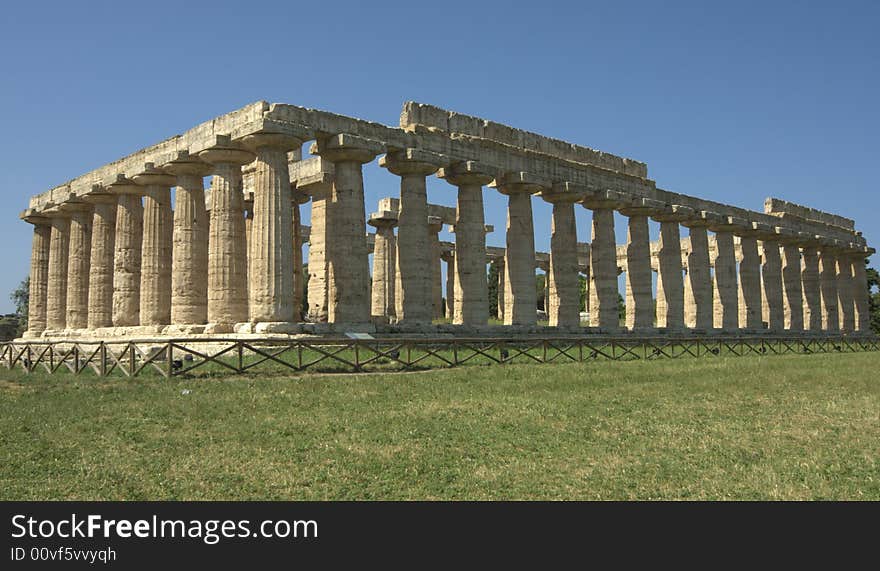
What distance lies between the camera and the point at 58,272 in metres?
48.8

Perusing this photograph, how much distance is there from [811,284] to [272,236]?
50.9 m

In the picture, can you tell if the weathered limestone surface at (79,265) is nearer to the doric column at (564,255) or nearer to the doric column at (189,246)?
the doric column at (189,246)

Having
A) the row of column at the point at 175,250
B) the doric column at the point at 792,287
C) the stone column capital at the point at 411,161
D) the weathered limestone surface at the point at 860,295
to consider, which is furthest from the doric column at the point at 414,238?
the weathered limestone surface at the point at 860,295

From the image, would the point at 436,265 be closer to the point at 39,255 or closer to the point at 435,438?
the point at 39,255

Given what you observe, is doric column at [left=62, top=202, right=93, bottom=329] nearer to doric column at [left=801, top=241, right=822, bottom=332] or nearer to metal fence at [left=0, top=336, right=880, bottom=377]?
metal fence at [left=0, top=336, right=880, bottom=377]

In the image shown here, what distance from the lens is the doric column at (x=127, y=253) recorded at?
41969 millimetres

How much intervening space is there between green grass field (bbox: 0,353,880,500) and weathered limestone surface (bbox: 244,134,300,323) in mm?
8712

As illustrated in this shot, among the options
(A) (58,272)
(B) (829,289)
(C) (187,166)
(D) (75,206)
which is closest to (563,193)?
(C) (187,166)

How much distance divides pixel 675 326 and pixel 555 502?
4251 centimetres

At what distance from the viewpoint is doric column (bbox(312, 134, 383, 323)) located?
1425 inches

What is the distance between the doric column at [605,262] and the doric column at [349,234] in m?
16.3

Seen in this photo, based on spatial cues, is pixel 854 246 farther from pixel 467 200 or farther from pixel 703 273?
pixel 467 200

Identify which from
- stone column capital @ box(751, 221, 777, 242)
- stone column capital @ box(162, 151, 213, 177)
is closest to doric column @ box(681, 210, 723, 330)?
stone column capital @ box(751, 221, 777, 242)

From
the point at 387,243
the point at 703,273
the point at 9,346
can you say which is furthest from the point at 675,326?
the point at 9,346
